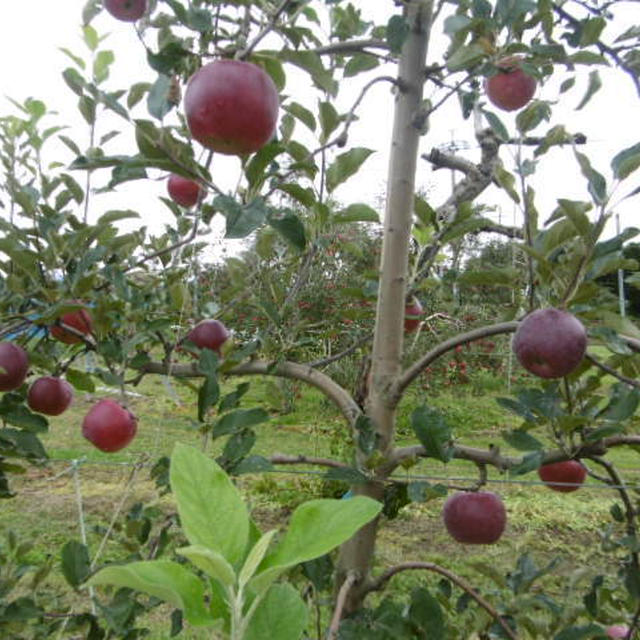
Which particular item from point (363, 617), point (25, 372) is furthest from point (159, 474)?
point (363, 617)

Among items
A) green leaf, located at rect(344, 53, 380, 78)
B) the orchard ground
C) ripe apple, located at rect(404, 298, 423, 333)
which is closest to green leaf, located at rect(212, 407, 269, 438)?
ripe apple, located at rect(404, 298, 423, 333)

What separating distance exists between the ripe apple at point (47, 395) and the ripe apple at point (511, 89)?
3.08 ft

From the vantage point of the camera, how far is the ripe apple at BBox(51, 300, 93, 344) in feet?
3.49

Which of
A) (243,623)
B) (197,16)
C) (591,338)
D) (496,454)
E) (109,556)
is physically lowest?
(109,556)

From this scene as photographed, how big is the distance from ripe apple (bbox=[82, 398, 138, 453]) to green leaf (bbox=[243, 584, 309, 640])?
2.61ft

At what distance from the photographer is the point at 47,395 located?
115cm

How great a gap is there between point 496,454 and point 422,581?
93.4 inches

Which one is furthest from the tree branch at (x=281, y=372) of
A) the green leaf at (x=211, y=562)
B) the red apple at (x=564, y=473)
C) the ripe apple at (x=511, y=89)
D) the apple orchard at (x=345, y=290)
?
the green leaf at (x=211, y=562)

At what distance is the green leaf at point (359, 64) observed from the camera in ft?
3.36

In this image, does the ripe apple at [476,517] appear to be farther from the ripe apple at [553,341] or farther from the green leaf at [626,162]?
the green leaf at [626,162]

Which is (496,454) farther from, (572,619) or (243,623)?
(243,623)

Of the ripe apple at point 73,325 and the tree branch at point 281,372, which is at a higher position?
the ripe apple at point 73,325

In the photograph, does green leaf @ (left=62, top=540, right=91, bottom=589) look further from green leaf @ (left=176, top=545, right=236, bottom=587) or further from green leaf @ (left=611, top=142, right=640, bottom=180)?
green leaf @ (left=611, top=142, right=640, bottom=180)

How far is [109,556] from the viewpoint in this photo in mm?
3242
